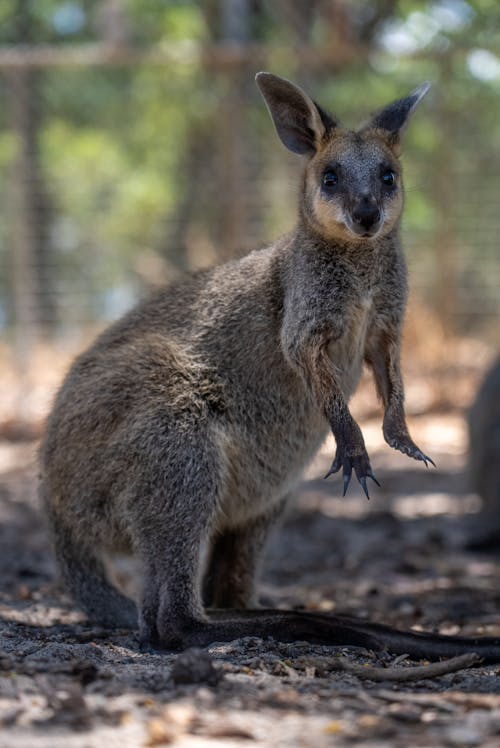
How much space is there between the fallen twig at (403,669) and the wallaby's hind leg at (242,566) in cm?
126

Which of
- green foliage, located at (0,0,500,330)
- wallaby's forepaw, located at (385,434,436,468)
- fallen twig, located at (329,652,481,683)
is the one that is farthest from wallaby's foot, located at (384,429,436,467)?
green foliage, located at (0,0,500,330)

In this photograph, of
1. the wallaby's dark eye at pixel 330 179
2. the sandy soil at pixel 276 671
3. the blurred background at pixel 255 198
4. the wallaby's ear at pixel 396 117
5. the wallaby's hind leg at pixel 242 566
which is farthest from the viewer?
the blurred background at pixel 255 198

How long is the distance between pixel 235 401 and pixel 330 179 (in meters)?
0.98

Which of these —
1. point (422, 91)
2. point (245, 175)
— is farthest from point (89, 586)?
point (245, 175)

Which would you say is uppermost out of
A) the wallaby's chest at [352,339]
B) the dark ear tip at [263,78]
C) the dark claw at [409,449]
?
the dark ear tip at [263,78]

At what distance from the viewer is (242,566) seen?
15.9 feet

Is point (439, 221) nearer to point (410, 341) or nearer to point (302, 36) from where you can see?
point (410, 341)

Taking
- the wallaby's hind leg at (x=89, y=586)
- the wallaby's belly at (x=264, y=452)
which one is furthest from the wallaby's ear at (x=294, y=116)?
the wallaby's hind leg at (x=89, y=586)

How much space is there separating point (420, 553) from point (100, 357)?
9.99 ft

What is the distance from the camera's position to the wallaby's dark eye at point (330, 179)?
4344mm

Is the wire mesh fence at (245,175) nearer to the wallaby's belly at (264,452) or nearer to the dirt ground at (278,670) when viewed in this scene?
the dirt ground at (278,670)

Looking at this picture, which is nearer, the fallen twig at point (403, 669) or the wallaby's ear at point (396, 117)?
the fallen twig at point (403, 669)

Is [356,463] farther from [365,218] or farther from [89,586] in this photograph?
[89,586]

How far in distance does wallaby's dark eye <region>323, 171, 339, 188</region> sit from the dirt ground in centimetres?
180
